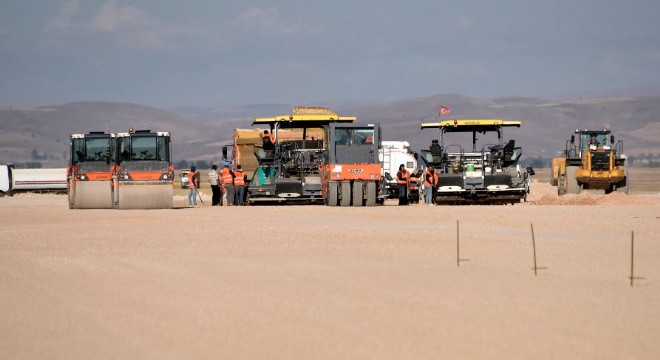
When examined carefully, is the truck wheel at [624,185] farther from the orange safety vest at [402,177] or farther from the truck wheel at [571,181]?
the orange safety vest at [402,177]

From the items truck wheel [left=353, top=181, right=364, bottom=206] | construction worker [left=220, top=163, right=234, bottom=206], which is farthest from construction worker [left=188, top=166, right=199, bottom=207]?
truck wheel [left=353, top=181, right=364, bottom=206]

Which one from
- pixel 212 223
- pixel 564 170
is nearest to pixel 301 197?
pixel 212 223

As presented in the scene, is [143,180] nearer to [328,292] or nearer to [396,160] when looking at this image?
[396,160]

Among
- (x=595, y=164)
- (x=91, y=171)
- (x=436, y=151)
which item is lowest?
(x=91, y=171)

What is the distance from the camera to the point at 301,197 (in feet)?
133

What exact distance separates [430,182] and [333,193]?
2.98 meters

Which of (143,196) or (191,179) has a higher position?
(191,179)

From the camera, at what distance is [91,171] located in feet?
124

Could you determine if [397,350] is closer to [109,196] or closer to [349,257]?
[349,257]

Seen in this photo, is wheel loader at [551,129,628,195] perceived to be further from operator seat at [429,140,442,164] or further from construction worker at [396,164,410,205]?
construction worker at [396,164,410,205]

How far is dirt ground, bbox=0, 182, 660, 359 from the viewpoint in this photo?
11.7 metres

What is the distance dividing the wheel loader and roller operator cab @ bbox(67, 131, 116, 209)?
17157mm

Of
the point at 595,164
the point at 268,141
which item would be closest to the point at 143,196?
the point at 268,141

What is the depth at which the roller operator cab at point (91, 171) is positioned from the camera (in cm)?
3781
